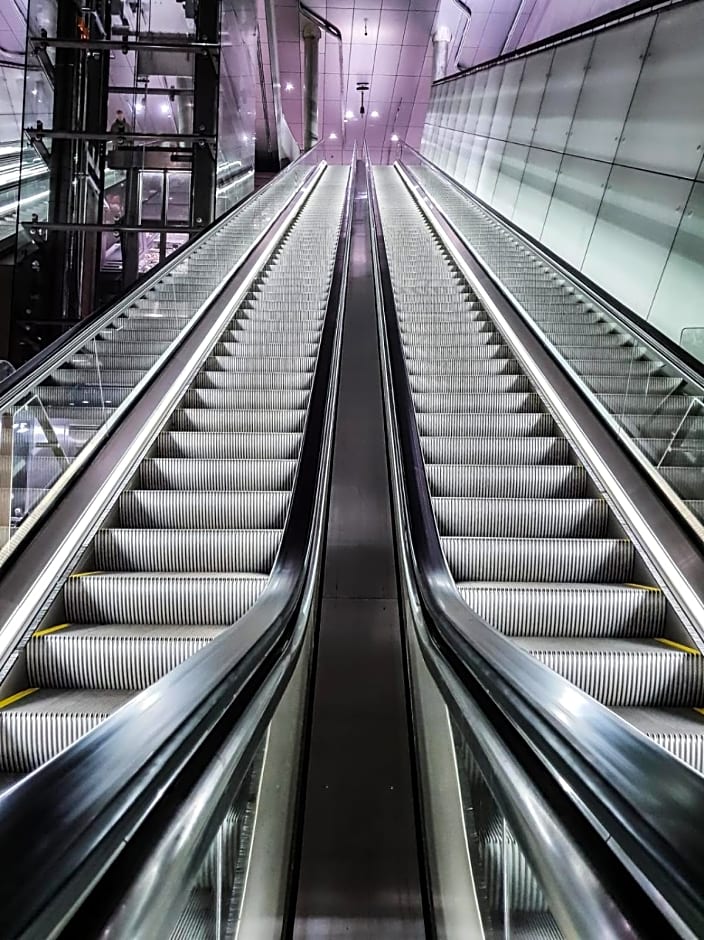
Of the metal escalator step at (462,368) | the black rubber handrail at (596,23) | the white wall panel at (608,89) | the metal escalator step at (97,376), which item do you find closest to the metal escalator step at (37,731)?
the metal escalator step at (97,376)

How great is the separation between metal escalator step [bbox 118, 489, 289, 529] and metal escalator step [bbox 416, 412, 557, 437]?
4.42 feet

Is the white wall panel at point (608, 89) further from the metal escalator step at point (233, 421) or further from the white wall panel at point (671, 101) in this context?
the metal escalator step at point (233, 421)

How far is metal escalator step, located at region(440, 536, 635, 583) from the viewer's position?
3.42 metres

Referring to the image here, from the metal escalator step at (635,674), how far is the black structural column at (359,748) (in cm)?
65

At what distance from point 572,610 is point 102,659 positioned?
6.13ft

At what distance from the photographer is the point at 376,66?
82.0 feet

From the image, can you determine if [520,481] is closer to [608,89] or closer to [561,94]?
[608,89]

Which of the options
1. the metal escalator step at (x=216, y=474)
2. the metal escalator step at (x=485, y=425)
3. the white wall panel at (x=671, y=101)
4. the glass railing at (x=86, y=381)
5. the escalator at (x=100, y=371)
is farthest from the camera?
the white wall panel at (x=671, y=101)

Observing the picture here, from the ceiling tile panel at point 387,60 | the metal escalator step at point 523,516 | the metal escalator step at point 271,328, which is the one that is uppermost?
the ceiling tile panel at point 387,60

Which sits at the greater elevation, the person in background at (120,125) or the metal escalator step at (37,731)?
the person in background at (120,125)

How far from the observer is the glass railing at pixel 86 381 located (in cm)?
326

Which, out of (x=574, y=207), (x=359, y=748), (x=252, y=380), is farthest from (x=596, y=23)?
(x=359, y=748)

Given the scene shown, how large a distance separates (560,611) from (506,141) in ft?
38.2

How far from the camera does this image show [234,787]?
4.33ft
